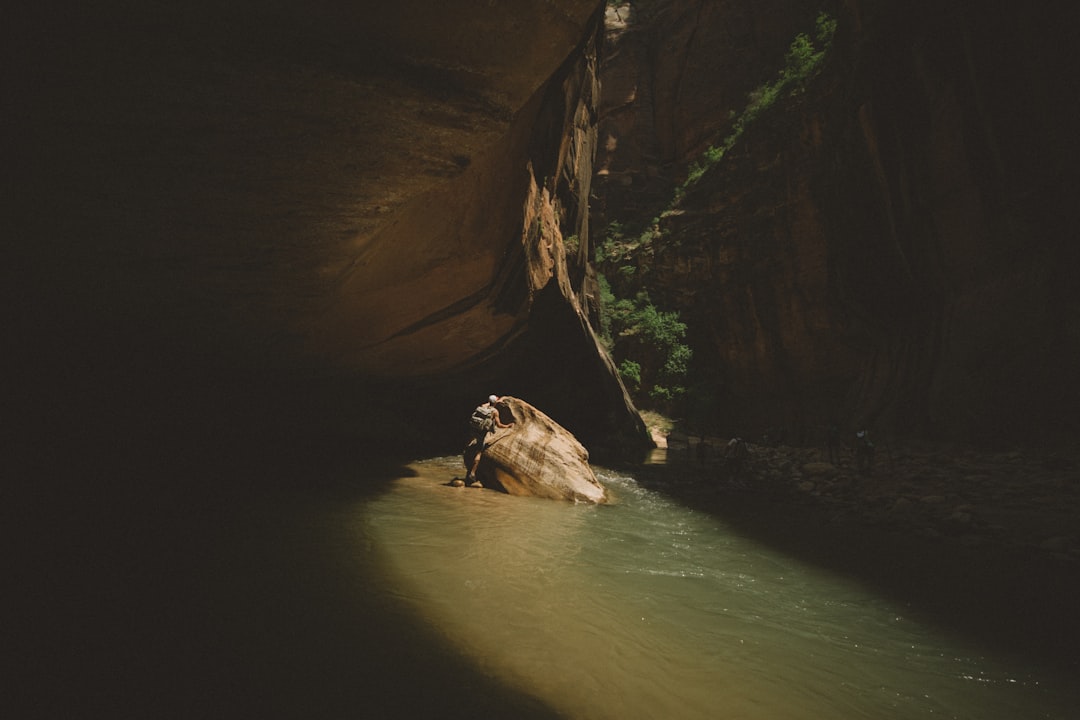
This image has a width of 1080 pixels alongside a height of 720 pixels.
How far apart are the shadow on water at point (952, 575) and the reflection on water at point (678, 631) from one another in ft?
1.15

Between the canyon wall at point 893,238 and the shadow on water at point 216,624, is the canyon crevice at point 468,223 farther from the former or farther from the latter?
the shadow on water at point 216,624

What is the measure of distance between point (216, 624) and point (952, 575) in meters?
5.94

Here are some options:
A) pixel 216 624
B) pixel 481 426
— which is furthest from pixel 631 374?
pixel 216 624

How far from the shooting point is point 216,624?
238 centimetres

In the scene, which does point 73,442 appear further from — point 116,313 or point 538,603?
point 538,603

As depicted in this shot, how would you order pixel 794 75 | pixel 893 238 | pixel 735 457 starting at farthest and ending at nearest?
pixel 794 75, pixel 893 238, pixel 735 457

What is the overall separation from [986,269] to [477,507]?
13340 mm

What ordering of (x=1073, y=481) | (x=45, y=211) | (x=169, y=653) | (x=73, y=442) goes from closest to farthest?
(x=169, y=653) → (x=45, y=211) → (x=1073, y=481) → (x=73, y=442)

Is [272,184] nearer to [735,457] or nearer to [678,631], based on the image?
[678,631]

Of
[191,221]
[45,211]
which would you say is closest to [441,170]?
[191,221]

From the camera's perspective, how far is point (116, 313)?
6.66 meters

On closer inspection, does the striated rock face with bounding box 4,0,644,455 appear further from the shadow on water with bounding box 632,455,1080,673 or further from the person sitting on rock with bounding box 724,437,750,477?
the person sitting on rock with bounding box 724,437,750,477

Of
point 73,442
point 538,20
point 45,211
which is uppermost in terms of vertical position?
point 538,20

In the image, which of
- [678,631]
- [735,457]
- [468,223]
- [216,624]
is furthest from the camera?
[735,457]
